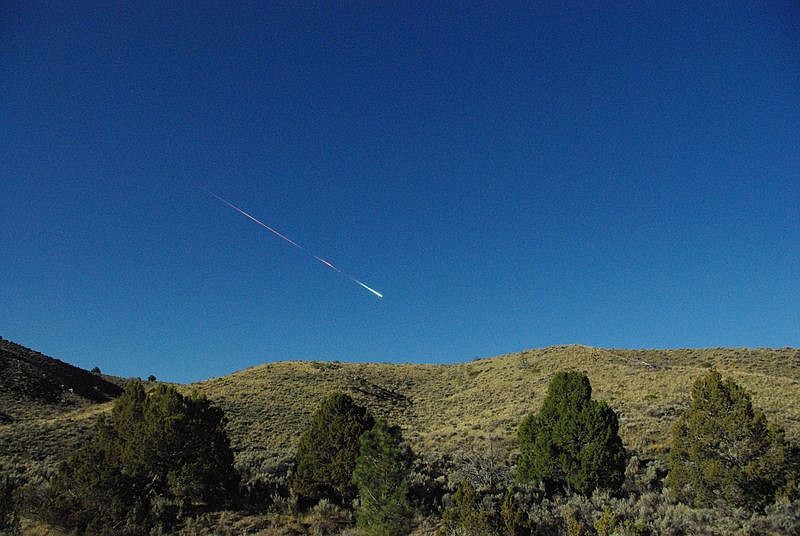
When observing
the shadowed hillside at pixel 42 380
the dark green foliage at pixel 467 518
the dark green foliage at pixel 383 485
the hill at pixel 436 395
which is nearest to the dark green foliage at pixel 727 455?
the dark green foliage at pixel 467 518

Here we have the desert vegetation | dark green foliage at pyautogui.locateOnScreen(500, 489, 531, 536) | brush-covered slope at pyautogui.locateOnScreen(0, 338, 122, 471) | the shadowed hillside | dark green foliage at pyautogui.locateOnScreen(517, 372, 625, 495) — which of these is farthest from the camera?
the shadowed hillside

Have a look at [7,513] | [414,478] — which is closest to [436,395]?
[414,478]

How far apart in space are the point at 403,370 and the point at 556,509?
67.7m

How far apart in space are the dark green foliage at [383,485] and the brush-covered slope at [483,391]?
12146 millimetres

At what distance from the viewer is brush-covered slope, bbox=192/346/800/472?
3562cm

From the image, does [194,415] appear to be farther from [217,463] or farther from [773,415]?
[773,415]

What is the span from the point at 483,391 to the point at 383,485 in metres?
49.0

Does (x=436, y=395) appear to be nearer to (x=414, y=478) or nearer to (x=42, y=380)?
(x=414, y=478)

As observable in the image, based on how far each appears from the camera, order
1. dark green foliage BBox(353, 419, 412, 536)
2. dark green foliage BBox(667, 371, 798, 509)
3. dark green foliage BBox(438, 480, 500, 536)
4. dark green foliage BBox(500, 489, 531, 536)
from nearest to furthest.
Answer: dark green foliage BBox(500, 489, 531, 536)
dark green foliage BBox(438, 480, 500, 536)
dark green foliage BBox(353, 419, 412, 536)
dark green foliage BBox(667, 371, 798, 509)

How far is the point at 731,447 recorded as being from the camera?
55.9 ft

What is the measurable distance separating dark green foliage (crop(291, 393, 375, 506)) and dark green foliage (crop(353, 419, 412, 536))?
308 cm

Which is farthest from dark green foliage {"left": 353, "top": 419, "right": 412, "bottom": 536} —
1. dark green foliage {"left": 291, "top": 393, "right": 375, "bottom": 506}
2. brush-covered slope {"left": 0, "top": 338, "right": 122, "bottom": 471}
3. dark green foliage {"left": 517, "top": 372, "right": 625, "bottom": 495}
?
brush-covered slope {"left": 0, "top": 338, "right": 122, "bottom": 471}

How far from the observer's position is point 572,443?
2091 cm

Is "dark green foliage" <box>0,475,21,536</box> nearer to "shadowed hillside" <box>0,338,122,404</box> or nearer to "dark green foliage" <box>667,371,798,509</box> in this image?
"dark green foliage" <box>667,371,798,509</box>
